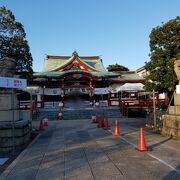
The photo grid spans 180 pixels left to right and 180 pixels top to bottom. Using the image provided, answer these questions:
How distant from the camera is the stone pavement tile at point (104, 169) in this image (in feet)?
20.6

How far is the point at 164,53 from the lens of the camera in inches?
821

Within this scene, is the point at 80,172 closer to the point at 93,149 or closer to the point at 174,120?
the point at 93,149

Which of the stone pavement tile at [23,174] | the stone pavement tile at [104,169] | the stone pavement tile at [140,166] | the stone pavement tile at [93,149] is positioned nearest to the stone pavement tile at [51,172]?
the stone pavement tile at [23,174]

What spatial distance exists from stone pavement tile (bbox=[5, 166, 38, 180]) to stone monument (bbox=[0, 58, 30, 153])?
2928mm

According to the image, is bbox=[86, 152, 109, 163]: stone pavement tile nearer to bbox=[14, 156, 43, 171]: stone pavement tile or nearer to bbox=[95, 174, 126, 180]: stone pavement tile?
bbox=[14, 156, 43, 171]: stone pavement tile

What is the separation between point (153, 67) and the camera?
21562mm

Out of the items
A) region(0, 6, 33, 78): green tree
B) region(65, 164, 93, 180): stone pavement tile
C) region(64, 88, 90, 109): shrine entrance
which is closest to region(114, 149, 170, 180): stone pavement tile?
region(65, 164, 93, 180): stone pavement tile

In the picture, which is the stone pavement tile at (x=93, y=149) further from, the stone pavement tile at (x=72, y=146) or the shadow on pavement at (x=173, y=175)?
the shadow on pavement at (x=173, y=175)

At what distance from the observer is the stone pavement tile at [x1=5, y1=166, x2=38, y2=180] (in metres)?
6.33

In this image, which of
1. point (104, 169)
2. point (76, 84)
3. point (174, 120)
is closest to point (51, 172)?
point (104, 169)

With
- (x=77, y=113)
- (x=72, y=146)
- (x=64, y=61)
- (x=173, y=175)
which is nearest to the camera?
(x=173, y=175)

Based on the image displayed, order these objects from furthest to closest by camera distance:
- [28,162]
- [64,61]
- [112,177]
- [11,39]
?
1. [64,61]
2. [11,39]
3. [28,162]
4. [112,177]

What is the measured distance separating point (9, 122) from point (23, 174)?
4506mm

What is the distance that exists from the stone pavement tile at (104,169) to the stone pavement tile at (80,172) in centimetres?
14
